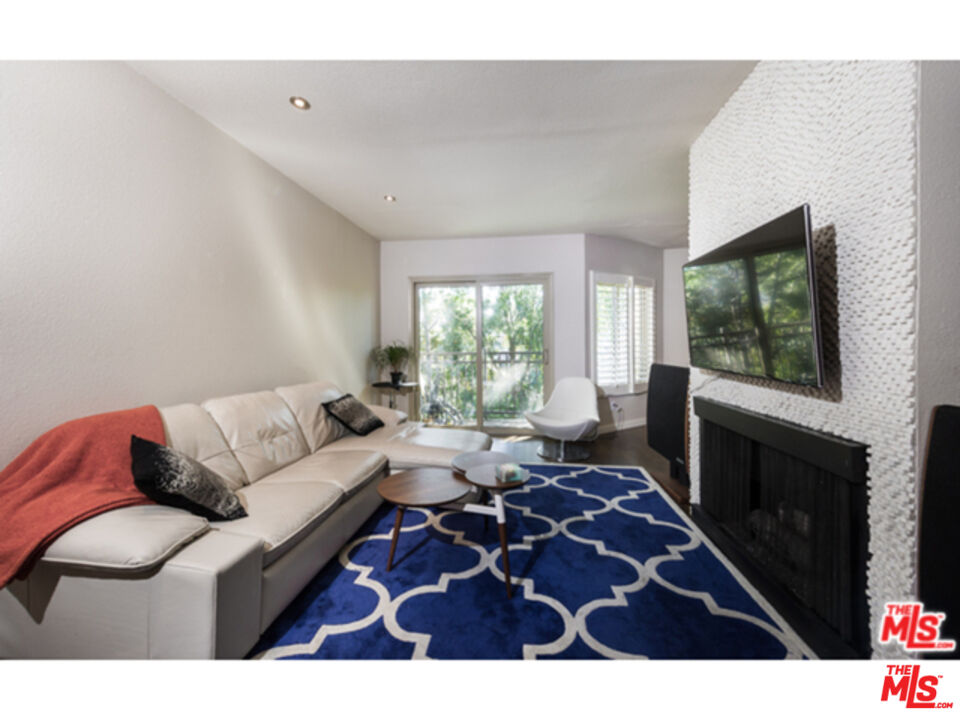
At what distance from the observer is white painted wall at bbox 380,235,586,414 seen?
194 inches

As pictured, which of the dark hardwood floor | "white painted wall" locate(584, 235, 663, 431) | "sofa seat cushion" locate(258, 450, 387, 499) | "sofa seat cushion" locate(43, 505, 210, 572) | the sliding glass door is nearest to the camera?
"sofa seat cushion" locate(43, 505, 210, 572)

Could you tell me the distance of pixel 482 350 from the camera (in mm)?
5180

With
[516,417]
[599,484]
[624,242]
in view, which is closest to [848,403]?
[599,484]

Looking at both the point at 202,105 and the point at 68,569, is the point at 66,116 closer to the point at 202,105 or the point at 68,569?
the point at 202,105

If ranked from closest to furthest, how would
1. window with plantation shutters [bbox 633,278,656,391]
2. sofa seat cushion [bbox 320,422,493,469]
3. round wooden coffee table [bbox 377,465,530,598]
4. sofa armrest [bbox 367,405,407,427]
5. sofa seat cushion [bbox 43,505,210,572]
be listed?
1. sofa seat cushion [bbox 43,505,210,572]
2. round wooden coffee table [bbox 377,465,530,598]
3. sofa seat cushion [bbox 320,422,493,469]
4. sofa armrest [bbox 367,405,407,427]
5. window with plantation shutters [bbox 633,278,656,391]

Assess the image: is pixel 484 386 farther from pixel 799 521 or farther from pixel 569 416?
pixel 799 521

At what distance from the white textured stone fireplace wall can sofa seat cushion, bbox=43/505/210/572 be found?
244 cm

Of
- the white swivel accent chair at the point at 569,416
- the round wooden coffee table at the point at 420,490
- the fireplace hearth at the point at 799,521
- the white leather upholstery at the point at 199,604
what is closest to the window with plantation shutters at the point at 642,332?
the white swivel accent chair at the point at 569,416

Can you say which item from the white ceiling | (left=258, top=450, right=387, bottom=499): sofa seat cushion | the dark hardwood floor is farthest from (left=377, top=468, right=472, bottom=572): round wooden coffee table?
the white ceiling

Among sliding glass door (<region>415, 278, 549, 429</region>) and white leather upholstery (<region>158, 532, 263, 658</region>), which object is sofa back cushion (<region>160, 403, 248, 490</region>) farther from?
sliding glass door (<region>415, 278, 549, 429</region>)

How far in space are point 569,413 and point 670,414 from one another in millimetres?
1280
